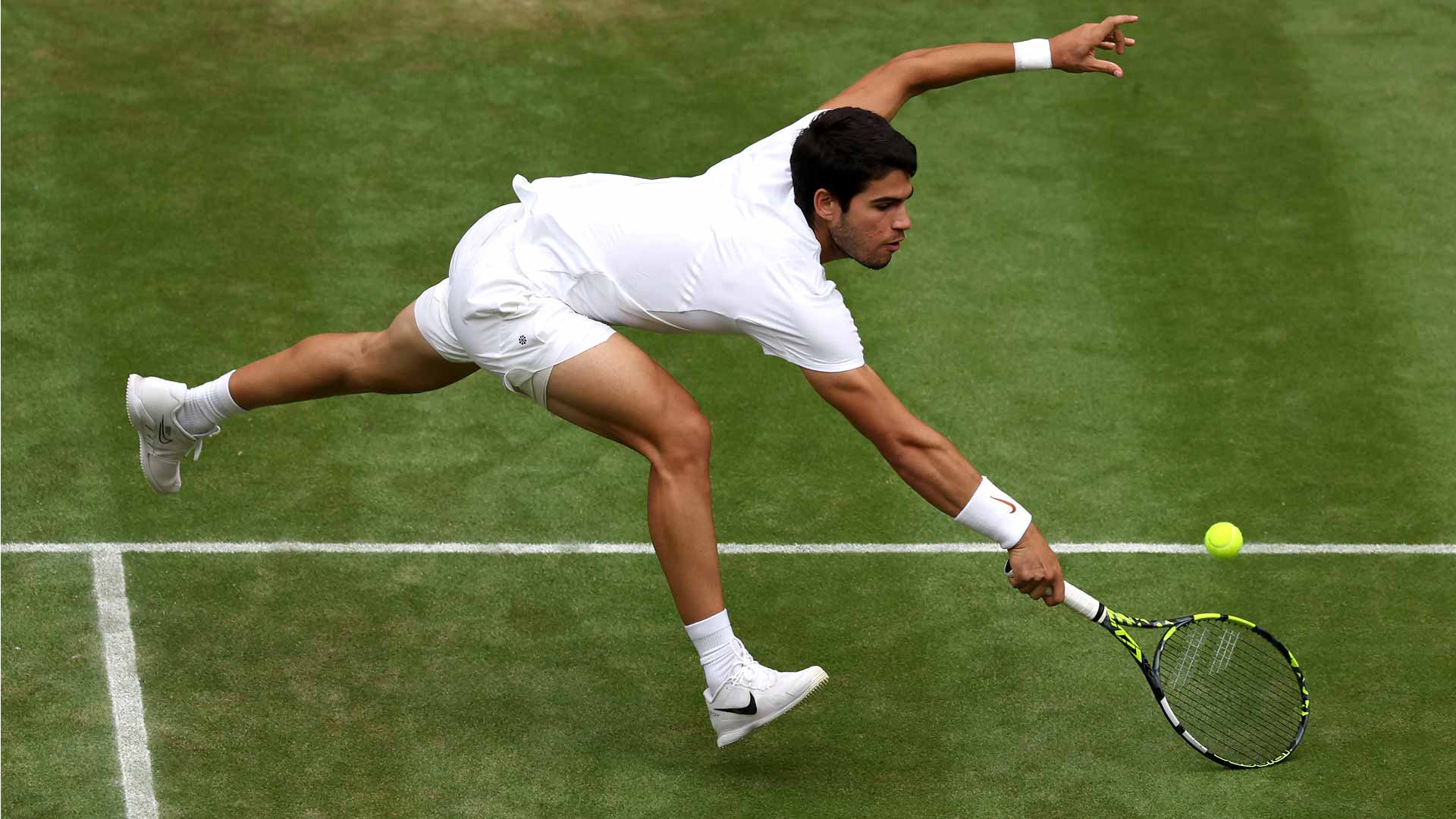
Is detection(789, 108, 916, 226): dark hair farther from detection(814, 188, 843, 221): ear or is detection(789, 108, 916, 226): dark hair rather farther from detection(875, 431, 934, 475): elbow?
detection(875, 431, 934, 475): elbow

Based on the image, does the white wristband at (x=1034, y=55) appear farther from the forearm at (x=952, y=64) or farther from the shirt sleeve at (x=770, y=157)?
the shirt sleeve at (x=770, y=157)

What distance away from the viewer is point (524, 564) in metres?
7.46

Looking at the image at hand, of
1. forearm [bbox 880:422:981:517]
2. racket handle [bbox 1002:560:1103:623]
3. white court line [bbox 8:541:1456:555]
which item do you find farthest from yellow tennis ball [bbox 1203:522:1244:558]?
forearm [bbox 880:422:981:517]

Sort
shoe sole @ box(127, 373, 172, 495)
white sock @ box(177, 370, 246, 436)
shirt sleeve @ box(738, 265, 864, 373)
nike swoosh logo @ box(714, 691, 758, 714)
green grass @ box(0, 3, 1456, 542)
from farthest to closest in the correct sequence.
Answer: green grass @ box(0, 3, 1456, 542), shoe sole @ box(127, 373, 172, 495), white sock @ box(177, 370, 246, 436), nike swoosh logo @ box(714, 691, 758, 714), shirt sleeve @ box(738, 265, 864, 373)

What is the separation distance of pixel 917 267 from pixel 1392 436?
239 cm

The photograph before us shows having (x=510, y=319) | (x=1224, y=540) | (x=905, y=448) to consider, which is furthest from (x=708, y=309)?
(x=1224, y=540)

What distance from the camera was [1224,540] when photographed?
22.9 ft

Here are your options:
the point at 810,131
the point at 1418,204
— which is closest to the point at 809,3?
the point at 1418,204

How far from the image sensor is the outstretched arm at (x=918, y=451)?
593 centimetres

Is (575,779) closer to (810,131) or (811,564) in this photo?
(811,564)

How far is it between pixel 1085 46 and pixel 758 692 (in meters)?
2.63

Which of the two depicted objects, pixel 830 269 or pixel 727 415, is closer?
pixel 727 415

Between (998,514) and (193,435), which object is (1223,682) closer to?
(998,514)

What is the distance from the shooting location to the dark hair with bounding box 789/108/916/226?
590 cm
